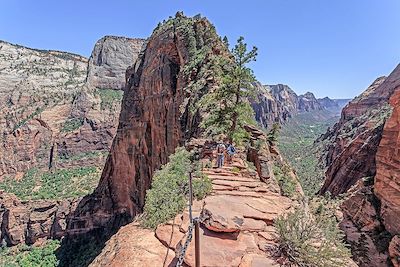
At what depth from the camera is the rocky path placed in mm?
6176

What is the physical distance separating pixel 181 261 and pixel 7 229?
54.9 meters

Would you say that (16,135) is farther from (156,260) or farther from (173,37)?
(156,260)

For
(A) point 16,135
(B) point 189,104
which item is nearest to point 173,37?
(B) point 189,104

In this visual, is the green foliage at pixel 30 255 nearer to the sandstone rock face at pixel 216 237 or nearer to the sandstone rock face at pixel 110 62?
the sandstone rock face at pixel 216 237

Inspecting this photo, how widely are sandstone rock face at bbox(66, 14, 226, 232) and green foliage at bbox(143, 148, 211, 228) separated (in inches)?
383

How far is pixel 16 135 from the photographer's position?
2992 inches

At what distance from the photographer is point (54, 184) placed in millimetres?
64500

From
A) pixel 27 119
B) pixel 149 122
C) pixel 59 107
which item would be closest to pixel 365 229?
pixel 149 122

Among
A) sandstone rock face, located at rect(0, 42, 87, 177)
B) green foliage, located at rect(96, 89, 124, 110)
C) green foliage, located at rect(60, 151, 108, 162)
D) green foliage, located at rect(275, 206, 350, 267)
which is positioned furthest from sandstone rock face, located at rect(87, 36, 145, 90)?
green foliage, located at rect(275, 206, 350, 267)

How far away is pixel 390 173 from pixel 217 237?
18855mm

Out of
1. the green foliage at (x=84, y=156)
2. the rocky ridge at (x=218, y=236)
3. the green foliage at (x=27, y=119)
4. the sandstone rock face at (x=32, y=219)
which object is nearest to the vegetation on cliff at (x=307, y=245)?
the rocky ridge at (x=218, y=236)

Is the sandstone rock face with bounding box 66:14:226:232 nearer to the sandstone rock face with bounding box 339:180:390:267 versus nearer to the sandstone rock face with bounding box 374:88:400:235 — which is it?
the sandstone rock face with bounding box 339:180:390:267

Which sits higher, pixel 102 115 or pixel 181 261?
pixel 102 115

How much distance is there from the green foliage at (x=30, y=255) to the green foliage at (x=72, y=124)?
37.2 meters
